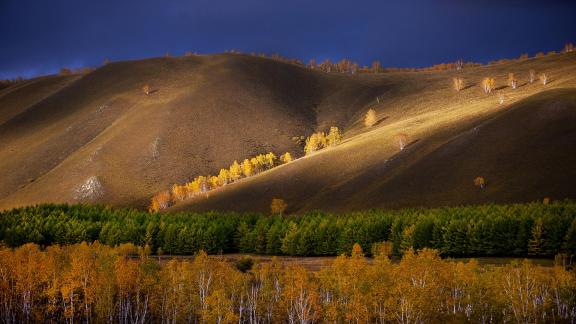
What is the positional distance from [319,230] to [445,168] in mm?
45599

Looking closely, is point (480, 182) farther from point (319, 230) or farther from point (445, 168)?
point (319, 230)

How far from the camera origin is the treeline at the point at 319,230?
98688mm

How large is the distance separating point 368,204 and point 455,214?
137ft

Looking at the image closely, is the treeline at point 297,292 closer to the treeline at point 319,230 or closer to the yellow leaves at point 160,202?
the treeline at point 319,230

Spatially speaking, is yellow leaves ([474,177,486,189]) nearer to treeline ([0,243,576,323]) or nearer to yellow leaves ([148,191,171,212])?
treeline ([0,243,576,323])

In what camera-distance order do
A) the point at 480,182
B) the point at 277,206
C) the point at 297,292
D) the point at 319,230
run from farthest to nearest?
the point at 277,206 < the point at 480,182 < the point at 319,230 < the point at 297,292

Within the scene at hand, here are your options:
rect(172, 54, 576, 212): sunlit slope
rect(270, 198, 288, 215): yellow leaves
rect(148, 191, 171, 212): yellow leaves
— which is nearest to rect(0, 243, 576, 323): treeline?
rect(172, 54, 576, 212): sunlit slope

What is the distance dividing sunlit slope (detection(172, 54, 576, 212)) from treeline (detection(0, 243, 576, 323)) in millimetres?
51931

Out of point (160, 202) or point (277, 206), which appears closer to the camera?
point (277, 206)

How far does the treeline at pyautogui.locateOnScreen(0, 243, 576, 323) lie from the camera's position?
66688 millimetres

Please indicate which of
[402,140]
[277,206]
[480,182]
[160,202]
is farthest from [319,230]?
[160,202]

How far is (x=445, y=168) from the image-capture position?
6019 inches

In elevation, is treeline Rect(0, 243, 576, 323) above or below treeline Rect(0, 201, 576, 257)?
below

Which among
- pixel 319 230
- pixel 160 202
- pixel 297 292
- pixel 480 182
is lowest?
pixel 297 292
